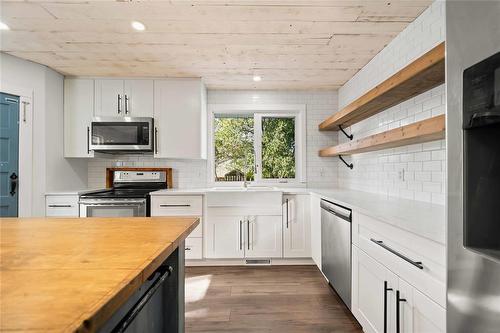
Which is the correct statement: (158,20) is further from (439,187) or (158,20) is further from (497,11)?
(439,187)

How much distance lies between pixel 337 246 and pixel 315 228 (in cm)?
80

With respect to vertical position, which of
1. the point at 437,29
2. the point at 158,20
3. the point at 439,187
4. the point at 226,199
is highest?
the point at 158,20

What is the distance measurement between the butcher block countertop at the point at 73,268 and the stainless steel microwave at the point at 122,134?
227cm

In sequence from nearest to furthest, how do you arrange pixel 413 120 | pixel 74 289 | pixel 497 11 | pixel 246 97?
pixel 74 289, pixel 497 11, pixel 413 120, pixel 246 97

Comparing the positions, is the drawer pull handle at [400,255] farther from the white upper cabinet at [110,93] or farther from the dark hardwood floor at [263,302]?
the white upper cabinet at [110,93]

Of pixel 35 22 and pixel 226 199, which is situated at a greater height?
pixel 35 22

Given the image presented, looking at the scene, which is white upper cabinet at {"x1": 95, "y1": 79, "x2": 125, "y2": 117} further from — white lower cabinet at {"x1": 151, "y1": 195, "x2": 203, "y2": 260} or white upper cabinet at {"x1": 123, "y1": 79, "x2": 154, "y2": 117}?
white lower cabinet at {"x1": 151, "y1": 195, "x2": 203, "y2": 260}

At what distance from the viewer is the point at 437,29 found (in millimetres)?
1910

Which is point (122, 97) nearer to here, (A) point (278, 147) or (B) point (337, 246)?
(A) point (278, 147)

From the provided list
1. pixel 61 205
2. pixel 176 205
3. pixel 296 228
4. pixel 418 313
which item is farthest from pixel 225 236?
pixel 418 313

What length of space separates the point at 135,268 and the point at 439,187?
1.97 meters

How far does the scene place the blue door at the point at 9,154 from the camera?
2848 mm

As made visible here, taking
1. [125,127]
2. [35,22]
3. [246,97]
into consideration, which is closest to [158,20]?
[35,22]

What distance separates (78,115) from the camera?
3629 mm
